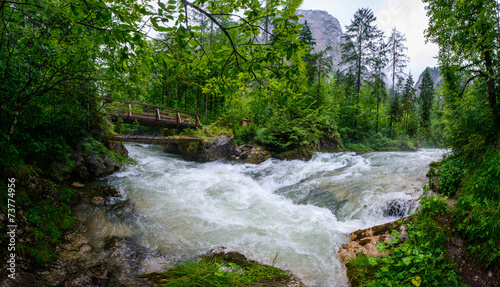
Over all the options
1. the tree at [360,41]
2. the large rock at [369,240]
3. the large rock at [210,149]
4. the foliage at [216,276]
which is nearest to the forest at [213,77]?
the large rock at [369,240]

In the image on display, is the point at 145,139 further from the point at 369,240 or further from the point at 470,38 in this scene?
the point at 470,38

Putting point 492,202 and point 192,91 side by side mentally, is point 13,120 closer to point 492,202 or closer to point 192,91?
point 492,202

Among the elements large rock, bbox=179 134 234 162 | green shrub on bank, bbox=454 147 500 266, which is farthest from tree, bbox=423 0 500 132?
large rock, bbox=179 134 234 162

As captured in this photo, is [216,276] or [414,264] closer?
[216,276]

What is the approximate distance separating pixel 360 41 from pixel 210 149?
21764mm

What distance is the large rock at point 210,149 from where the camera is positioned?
42.2 feet

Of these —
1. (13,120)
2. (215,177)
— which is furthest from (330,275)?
(215,177)

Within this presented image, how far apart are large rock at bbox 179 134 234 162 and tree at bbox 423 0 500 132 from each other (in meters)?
10.6

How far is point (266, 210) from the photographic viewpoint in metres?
6.39

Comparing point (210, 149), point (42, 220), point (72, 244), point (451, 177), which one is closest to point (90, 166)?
point (42, 220)

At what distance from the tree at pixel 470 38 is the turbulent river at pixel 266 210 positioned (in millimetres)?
3308

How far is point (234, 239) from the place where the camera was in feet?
15.4

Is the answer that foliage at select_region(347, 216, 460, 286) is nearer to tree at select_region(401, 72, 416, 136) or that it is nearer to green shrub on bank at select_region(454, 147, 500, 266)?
green shrub on bank at select_region(454, 147, 500, 266)

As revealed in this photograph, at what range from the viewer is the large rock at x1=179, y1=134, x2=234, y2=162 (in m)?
12.9
